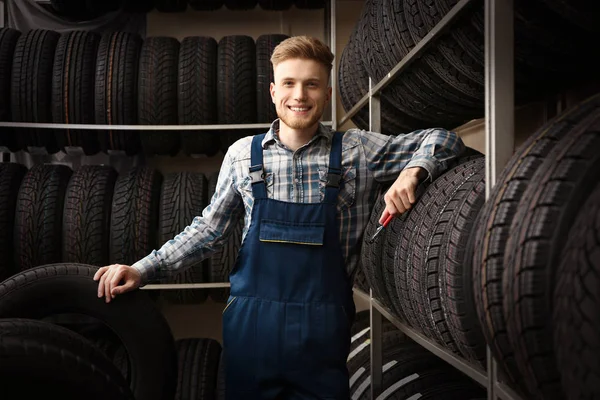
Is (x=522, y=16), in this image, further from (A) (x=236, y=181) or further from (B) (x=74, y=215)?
(B) (x=74, y=215)

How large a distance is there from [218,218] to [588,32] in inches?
59.1

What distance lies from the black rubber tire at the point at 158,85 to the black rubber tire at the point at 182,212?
1.37ft

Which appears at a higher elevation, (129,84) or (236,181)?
(129,84)

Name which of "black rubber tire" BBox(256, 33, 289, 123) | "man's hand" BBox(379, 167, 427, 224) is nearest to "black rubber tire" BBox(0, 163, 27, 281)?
"black rubber tire" BBox(256, 33, 289, 123)

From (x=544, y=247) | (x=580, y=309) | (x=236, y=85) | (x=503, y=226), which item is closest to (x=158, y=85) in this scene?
(x=236, y=85)

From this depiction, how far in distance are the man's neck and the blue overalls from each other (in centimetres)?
18

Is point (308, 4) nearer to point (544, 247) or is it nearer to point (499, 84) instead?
point (499, 84)

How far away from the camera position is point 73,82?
12.4 feet

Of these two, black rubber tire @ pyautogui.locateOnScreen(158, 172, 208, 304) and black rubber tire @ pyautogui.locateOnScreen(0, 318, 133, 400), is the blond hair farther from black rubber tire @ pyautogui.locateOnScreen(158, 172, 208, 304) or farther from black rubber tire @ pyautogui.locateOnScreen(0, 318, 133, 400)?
black rubber tire @ pyautogui.locateOnScreen(158, 172, 208, 304)

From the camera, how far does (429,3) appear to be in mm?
1824

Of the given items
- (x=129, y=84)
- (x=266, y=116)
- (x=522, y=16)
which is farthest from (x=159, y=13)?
(x=522, y=16)

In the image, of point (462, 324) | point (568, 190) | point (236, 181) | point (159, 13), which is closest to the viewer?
point (568, 190)

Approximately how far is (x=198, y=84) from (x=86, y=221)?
4.20ft

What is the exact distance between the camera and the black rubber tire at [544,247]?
97 centimetres
